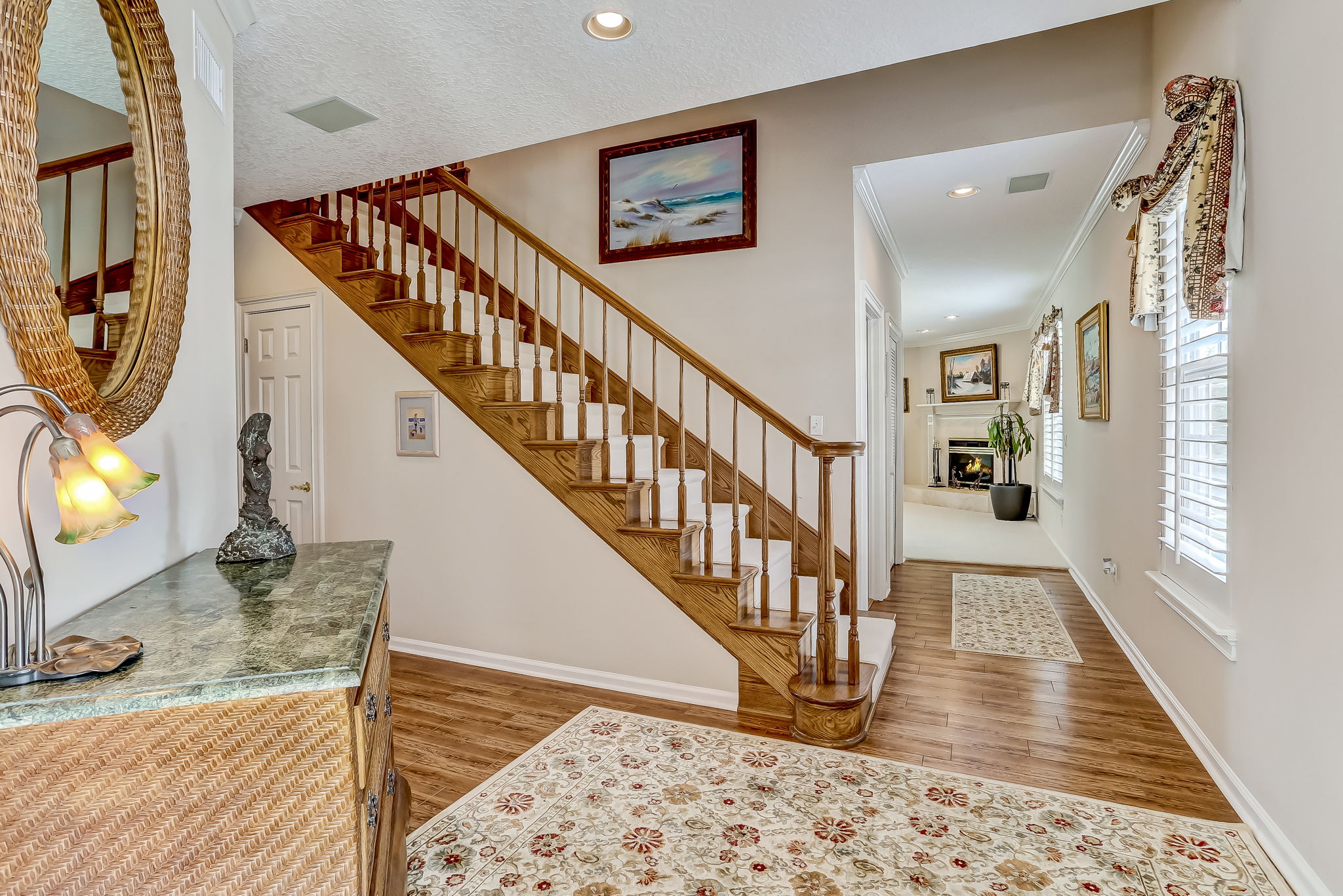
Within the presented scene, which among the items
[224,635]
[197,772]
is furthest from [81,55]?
[197,772]

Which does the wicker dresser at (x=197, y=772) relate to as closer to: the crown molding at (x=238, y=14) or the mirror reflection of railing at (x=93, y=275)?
the mirror reflection of railing at (x=93, y=275)

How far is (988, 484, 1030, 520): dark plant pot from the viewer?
845 cm

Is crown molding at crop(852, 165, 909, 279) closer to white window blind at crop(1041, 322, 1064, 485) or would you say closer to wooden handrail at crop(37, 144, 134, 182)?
white window blind at crop(1041, 322, 1064, 485)

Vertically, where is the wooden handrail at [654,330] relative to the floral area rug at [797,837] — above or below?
above

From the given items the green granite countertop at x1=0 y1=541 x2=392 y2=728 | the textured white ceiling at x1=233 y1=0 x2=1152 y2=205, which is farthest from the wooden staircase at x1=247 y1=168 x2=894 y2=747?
the green granite countertop at x1=0 y1=541 x2=392 y2=728

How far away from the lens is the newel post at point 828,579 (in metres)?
2.56

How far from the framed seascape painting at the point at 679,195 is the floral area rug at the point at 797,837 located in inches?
109

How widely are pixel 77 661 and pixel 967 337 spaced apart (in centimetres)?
1063

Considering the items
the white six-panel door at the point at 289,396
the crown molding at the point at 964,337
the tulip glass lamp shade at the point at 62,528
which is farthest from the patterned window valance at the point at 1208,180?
the crown molding at the point at 964,337

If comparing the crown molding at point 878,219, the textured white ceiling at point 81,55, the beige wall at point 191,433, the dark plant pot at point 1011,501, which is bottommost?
the dark plant pot at point 1011,501

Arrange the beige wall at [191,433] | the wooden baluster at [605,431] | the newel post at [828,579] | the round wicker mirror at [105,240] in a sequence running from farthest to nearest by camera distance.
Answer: the wooden baluster at [605,431] < the newel post at [828,579] < the beige wall at [191,433] < the round wicker mirror at [105,240]

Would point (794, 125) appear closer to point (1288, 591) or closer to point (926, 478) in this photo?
point (1288, 591)

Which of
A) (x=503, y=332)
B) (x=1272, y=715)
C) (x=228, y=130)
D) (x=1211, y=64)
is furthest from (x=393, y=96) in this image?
(x=1272, y=715)

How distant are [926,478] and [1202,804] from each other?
9.21 meters
